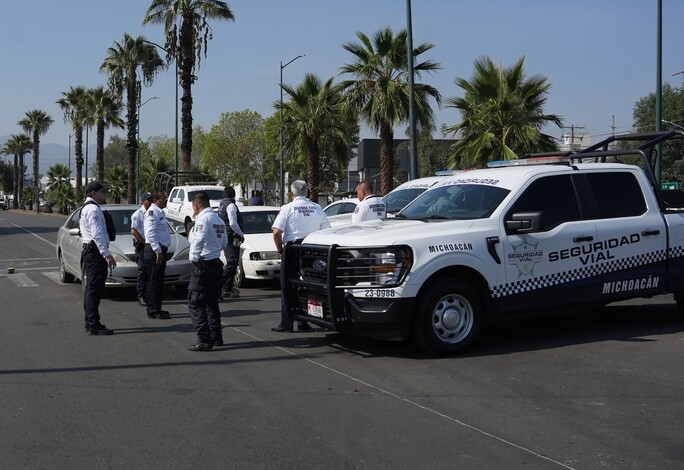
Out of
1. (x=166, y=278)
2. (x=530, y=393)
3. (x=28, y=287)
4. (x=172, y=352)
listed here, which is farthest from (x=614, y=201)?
(x=28, y=287)

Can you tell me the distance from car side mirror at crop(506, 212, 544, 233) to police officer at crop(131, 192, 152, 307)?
5.66m

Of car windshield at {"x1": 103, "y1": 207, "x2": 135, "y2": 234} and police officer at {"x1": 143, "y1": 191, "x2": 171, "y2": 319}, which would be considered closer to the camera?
police officer at {"x1": 143, "y1": 191, "x2": 171, "y2": 319}

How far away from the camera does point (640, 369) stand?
25.2 ft

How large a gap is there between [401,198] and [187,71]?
21.4 meters

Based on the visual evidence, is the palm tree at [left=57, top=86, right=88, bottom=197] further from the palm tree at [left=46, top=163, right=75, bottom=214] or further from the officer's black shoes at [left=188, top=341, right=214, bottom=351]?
the officer's black shoes at [left=188, top=341, right=214, bottom=351]

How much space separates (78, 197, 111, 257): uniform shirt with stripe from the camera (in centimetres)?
971

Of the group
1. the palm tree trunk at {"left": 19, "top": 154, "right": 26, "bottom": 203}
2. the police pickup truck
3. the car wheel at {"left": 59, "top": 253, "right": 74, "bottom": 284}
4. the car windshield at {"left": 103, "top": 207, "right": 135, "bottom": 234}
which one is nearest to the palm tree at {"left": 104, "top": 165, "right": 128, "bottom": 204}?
the car wheel at {"left": 59, "top": 253, "right": 74, "bottom": 284}

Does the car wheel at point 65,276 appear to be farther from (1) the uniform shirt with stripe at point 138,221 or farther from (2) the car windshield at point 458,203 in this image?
(2) the car windshield at point 458,203

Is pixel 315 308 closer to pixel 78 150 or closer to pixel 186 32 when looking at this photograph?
pixel 186 32

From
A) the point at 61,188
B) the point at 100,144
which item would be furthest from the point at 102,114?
the point at 61,188

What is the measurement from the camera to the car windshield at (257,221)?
15430mm

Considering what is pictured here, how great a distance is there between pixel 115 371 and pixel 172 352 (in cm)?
101

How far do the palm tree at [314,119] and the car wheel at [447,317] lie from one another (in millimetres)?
25329

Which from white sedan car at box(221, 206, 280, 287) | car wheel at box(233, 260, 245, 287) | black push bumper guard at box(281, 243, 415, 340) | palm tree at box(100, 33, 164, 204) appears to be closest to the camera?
black push bumper guard at box(281, 243, 415, 340)
